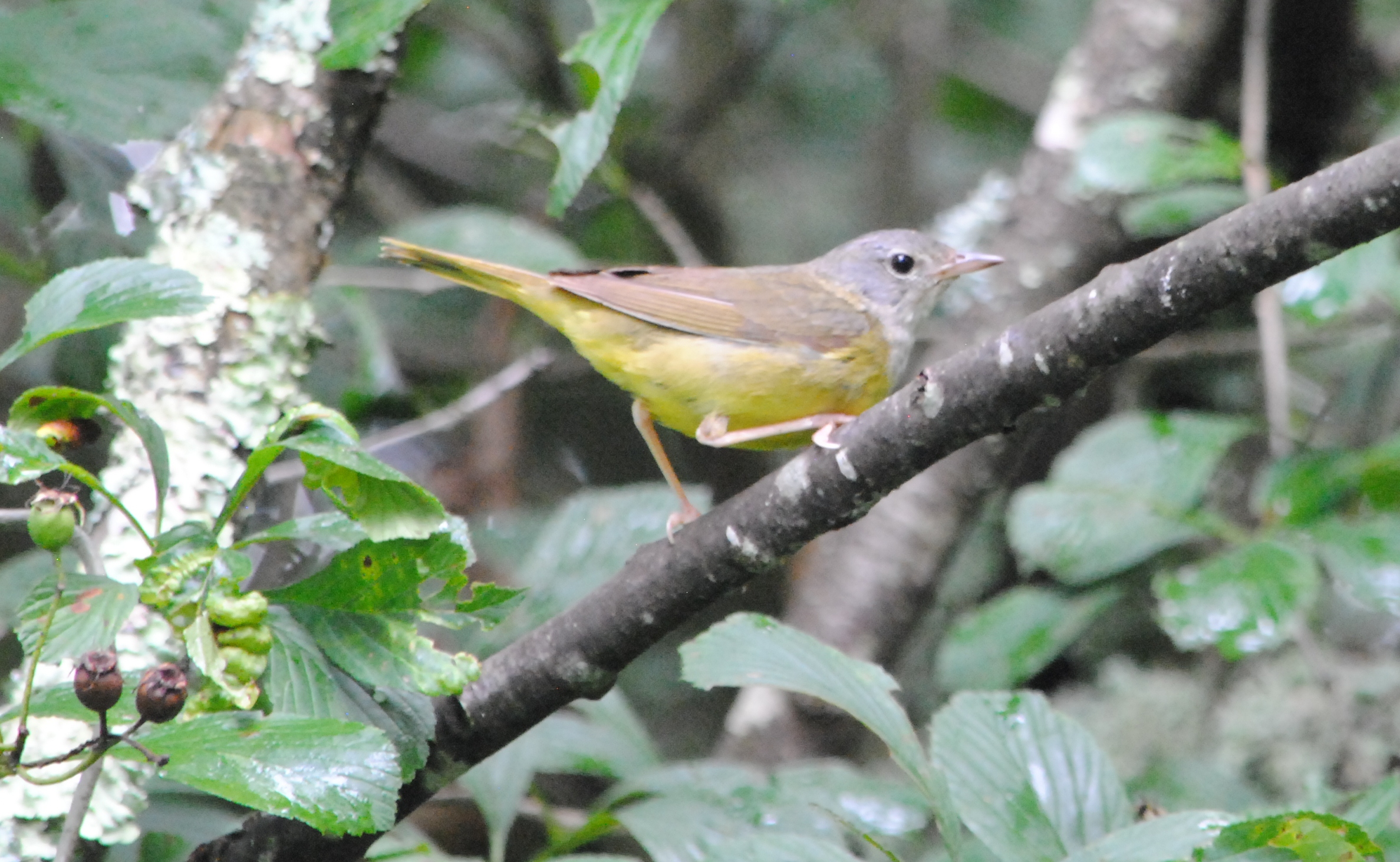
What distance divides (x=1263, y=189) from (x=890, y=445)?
248cm

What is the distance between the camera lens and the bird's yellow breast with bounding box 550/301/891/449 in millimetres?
3293

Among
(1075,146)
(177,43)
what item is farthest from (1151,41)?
(177,43)

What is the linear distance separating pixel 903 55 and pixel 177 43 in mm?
4079

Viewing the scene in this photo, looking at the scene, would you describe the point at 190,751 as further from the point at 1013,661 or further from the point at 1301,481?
the point at 1301,481

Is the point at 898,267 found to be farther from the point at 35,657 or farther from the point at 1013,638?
the point at 35,657

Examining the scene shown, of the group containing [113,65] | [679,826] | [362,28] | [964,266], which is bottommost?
[679,826]

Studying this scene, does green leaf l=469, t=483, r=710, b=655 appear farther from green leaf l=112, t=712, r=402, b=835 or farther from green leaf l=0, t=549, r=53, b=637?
green leaf l=112, t=712, r=402, b=835

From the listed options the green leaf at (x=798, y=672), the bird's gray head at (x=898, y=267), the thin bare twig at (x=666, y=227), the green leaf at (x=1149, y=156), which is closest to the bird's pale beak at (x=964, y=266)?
the bird's gray head at (x=898, y=267)

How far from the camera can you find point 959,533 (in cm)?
473

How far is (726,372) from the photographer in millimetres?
3316

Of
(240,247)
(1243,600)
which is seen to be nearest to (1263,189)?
(1243,600)

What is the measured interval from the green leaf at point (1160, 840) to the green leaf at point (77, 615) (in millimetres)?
1360

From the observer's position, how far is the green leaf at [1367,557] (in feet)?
9.59

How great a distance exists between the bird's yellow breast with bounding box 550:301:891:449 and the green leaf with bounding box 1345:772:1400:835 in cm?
151
